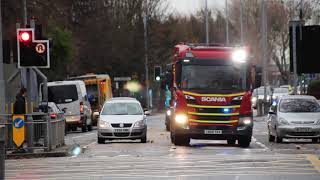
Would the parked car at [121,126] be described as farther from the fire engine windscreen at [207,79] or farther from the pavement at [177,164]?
the fire engine windscreen at [207,79]

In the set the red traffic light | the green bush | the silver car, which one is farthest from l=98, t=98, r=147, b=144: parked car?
the green bush

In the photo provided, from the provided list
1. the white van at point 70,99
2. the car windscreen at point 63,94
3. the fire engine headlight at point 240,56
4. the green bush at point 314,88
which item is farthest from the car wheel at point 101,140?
the green bush at point 314,88

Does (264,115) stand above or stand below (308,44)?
below

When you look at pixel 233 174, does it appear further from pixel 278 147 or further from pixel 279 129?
pixel 279 129

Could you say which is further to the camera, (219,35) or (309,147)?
(219,35)

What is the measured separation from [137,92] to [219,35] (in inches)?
954

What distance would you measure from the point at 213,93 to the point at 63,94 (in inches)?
775

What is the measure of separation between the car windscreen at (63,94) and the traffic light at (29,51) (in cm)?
2127

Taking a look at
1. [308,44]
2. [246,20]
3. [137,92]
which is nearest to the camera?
[308,44]

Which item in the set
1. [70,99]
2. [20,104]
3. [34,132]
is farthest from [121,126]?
[70,99]

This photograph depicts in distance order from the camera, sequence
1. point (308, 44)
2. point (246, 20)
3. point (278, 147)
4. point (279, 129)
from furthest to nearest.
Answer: point (246, 20) < point (308, 44) < point (279, 129) < point (278, 147)

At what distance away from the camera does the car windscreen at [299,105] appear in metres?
31.6

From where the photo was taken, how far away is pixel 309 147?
28344 millimetres

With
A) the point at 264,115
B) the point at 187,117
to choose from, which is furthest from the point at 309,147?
the point at 264,115
